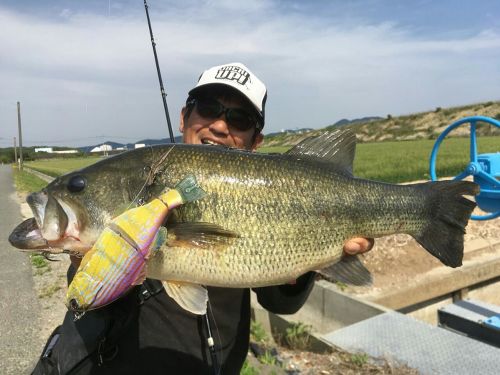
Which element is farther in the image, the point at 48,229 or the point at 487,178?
the point at 487,178

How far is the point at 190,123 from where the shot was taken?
352cm

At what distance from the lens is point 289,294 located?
10.6 ft

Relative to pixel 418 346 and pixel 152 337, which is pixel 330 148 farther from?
pixel 418 346

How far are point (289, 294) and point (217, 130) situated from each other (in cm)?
141

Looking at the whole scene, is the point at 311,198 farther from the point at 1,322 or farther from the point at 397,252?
the point at 397,252

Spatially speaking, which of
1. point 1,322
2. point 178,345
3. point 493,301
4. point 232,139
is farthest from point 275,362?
point 493,301

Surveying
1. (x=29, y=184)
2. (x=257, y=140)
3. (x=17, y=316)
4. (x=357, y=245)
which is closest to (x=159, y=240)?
(x=357, y=245)

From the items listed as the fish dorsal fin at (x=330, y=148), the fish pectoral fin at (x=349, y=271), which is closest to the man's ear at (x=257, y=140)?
the fish dorsal fin at (x=330, y=148)

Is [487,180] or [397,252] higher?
[487,180]

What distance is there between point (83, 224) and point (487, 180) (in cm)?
446

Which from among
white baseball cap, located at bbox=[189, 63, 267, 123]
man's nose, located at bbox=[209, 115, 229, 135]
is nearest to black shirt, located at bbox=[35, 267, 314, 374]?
man's nose, located at bbox=[209, 115, 229, 135]

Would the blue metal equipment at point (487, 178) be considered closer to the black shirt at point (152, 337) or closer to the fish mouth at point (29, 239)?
the black shirt at point (152, 337)

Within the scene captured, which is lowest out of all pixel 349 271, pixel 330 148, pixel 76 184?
pixel 349 271

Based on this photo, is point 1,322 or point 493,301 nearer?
point 1,322
